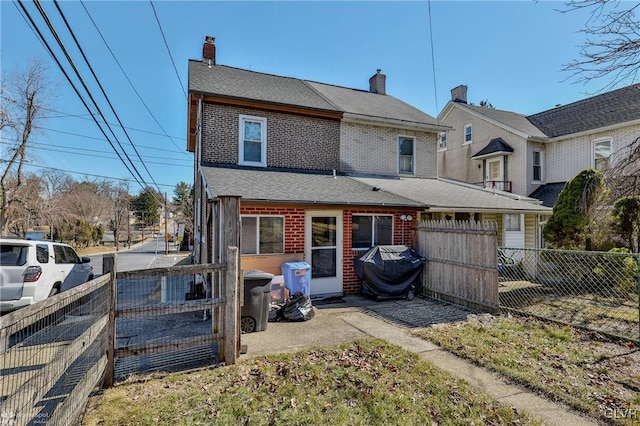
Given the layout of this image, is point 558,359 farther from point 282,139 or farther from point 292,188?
point 282,139

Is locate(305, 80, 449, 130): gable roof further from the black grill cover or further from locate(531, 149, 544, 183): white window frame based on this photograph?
locate(531, 149, 544, 183): white window frame

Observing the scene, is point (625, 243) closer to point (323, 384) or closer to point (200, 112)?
point (323, 384)

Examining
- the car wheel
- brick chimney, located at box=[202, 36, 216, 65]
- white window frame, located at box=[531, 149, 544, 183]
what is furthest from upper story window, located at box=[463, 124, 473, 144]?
the car wheel

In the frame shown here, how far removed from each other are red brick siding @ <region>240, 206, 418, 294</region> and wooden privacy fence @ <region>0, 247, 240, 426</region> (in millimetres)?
2759

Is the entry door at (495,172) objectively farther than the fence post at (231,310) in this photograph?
Yes

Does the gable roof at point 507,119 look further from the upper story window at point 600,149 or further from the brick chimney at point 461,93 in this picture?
the upper story window at point 600,149

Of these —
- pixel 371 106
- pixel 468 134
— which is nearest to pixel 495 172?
pixel 468 134

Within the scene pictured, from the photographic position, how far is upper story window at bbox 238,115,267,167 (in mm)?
10898

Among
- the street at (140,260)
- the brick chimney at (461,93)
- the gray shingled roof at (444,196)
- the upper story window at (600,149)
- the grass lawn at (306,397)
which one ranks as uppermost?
the brick chimney at (461,93)

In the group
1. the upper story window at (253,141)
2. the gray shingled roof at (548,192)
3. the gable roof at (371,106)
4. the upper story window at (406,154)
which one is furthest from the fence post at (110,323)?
the gray shingled roof at (548,192)

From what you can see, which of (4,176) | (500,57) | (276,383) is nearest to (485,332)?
(276,383)

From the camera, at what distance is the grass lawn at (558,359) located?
12.2 ft

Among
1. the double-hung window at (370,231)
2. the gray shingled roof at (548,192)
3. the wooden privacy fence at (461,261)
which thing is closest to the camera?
the wooden privacy fence at (461,261)

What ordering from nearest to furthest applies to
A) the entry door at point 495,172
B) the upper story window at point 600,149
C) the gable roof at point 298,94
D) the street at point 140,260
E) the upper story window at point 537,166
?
the gable roof at point 298,94, the upper story window at point 600,149, the upper story window at point 537,166, the entry door at point 495,172, the street at point 140,260
